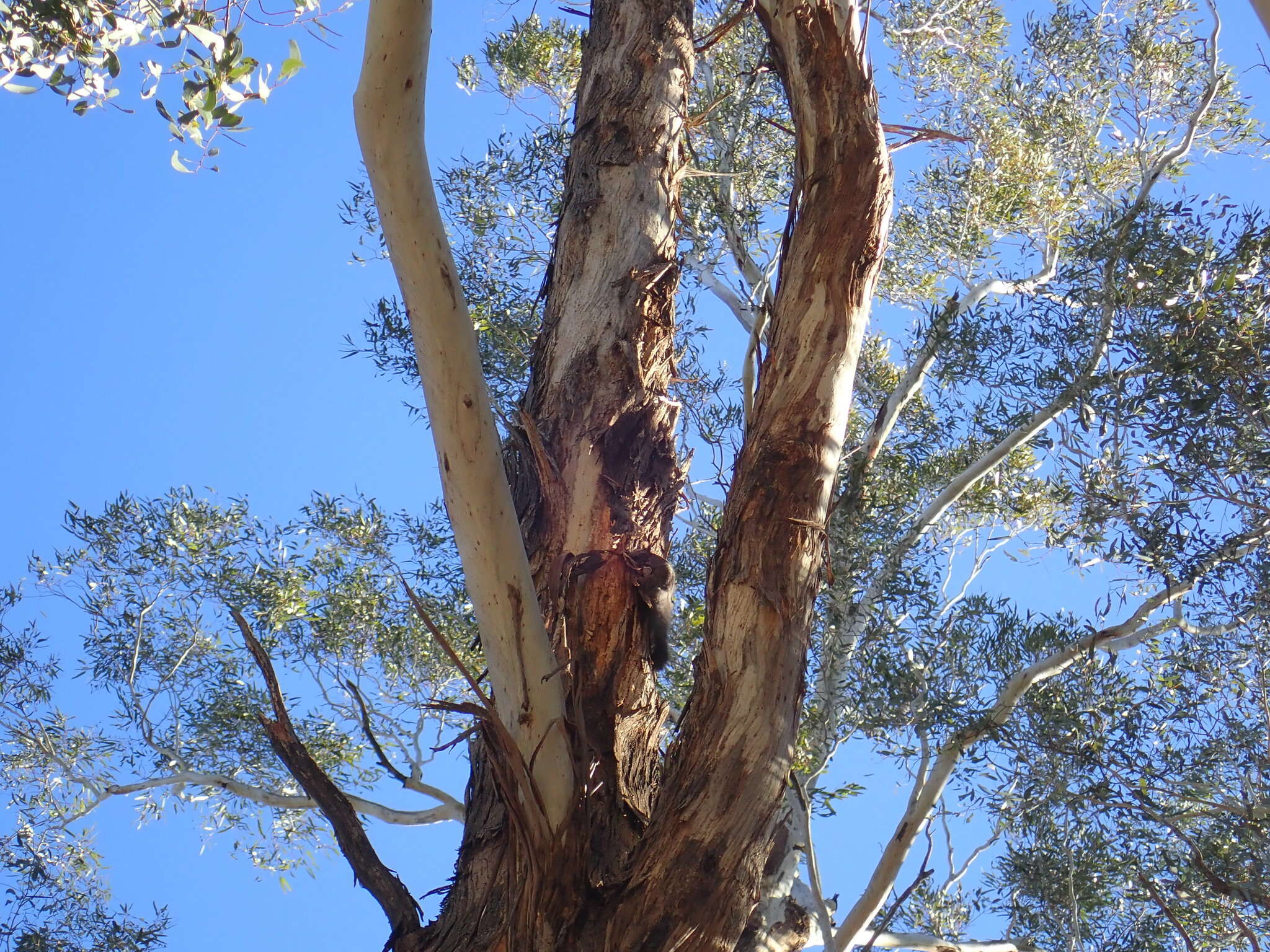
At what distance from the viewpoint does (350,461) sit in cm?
1298

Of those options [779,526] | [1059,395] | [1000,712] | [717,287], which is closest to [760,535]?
[779,526]

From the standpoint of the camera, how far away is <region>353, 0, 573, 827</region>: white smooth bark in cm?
158

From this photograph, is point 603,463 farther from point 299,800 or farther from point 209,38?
point 299,800

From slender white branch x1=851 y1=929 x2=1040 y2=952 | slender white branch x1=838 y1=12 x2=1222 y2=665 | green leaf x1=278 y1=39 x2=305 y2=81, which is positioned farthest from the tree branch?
slender white branch x1=838 y1=12 x2=1222 y2=665

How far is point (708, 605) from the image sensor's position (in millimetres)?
1669

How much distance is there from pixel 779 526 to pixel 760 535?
29mm

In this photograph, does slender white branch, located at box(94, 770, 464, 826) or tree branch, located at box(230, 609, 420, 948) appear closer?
tree branch, located at box(230, 609, 420, 948)

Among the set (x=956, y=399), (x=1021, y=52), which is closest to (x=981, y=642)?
(x=956, y=399)

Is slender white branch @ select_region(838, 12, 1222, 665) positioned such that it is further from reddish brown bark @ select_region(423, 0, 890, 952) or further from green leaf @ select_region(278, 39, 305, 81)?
green leaf @ select_region(278, 39, 305, 81)

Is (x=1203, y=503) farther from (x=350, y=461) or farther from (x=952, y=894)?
(x=350, y=461)

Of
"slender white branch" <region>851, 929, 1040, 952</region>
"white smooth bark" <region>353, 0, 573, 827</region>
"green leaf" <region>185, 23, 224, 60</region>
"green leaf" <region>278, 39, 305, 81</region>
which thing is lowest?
"white smooth bark" <region>353, 0, 573, 827</region>

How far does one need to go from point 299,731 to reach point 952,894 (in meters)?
3.39

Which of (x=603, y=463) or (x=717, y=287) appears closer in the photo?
(x=603, y=463)

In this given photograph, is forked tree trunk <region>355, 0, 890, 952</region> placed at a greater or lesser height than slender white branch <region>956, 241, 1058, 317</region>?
lesser
